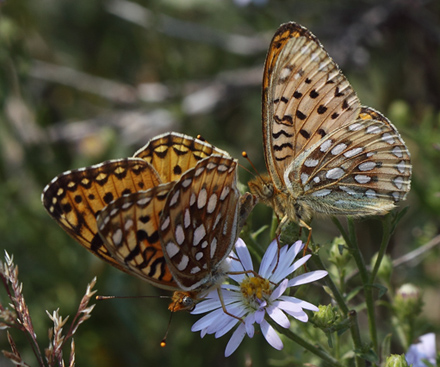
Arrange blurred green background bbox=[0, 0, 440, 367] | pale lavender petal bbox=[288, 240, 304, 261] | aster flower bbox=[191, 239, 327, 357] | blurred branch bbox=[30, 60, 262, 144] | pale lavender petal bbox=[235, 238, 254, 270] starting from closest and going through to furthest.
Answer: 1. aster flower bbox=[191, 239, 327, 357]
2. pale lavender petal bbox=[288, 240, 304, 261]
3. pale lavender petal bbox=[235, 238, 254, 270]
4. blurred green background bbox=[0, 0, 440, 367]
5. blurred branch bbox=[30, 60, 262, 144]

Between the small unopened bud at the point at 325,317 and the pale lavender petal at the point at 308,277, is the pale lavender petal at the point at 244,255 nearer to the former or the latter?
the pale lavender petal at the point at 308,277

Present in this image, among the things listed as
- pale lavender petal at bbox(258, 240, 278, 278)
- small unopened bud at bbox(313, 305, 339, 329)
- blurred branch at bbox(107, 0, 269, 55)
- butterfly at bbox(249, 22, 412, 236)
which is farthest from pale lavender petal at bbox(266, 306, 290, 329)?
blurred branch at bbox(107, 0, 269, 55)

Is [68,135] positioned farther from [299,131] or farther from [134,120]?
[299,131]

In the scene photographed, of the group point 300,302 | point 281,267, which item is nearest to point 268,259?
point 281,267

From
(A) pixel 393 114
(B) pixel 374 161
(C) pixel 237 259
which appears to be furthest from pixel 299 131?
(A) pixel 393 114

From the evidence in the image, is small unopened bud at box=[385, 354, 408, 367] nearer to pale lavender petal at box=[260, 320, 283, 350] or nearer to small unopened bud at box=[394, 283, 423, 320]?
pale lavender petal at box=[260, 320, 283, 350]

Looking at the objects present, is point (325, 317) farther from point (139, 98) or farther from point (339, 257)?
point (139, 98)

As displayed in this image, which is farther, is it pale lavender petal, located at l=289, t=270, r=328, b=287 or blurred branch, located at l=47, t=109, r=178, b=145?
blurred branch, located at l=47, t=109, r=178, b=145
